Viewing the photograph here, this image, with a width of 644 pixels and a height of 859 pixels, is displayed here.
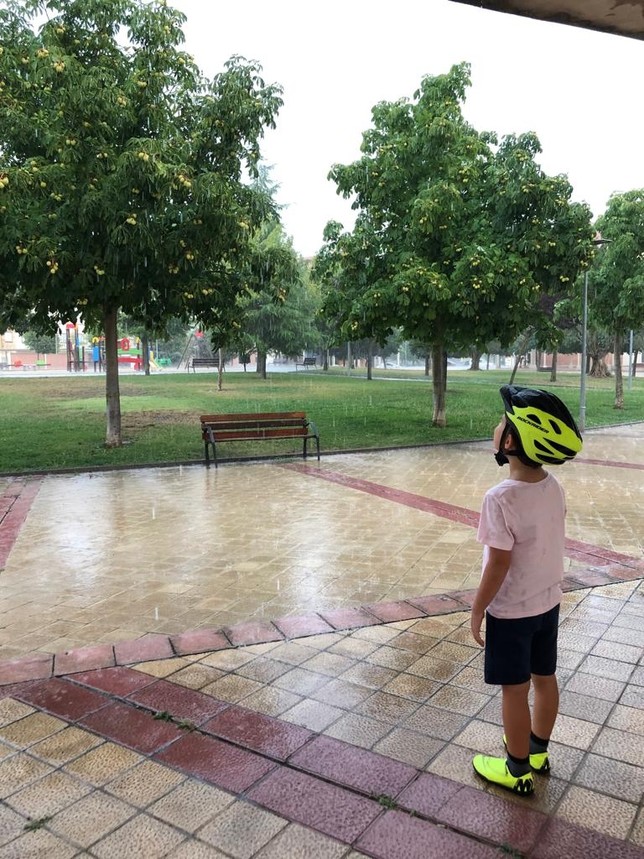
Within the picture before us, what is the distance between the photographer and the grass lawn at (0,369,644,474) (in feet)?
40.1

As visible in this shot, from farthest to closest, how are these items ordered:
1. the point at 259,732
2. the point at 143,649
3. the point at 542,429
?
the point at 143,649 < the point at 259,732 < the point at 542,429

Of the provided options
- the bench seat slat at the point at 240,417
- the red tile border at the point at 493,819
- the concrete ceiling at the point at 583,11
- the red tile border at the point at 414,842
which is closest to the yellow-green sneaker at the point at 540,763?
the red tile border at the point at 493,819

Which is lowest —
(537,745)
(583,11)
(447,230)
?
(537,745)

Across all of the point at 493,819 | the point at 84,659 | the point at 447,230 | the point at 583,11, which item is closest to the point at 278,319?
the point at 447,230

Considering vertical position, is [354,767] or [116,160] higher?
[116,160]

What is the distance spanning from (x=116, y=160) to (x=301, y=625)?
8.16 m

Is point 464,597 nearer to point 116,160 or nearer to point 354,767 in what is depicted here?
point 354,767

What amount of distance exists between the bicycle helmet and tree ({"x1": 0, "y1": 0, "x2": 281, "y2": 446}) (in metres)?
8.40

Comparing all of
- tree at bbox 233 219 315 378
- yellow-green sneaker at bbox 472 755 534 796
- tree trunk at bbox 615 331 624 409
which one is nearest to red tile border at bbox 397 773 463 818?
yellow-green sneaker at bbox 472 755 534 796

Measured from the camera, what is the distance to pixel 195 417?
60.3ft

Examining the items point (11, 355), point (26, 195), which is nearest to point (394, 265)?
point (26, 195)

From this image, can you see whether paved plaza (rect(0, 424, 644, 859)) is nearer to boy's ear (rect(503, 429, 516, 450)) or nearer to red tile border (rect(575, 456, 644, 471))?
boy's ear (rect(503, 429, 516, 450))

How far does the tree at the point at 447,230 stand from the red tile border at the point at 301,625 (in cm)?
932

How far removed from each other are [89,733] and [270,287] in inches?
410
